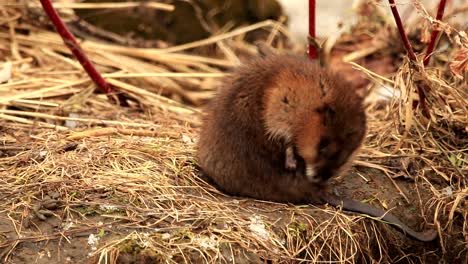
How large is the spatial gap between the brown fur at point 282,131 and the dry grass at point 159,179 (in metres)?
0.13

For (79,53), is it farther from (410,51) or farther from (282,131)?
(410,51)

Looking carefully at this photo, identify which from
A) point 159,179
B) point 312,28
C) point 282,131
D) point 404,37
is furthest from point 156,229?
point 404,37

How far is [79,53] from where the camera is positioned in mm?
5801

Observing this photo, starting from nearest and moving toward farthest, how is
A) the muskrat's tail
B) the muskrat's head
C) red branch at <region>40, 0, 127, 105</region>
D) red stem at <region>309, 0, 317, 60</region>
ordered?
1. the muskrat's head
2. the muskrat's tail
3. red stem at <region>309, 0, 317, 60</region>
4. red branch at <region>40, 0, 127, 105</region>

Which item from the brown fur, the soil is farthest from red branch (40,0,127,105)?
the soil

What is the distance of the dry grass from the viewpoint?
3885 millimetres

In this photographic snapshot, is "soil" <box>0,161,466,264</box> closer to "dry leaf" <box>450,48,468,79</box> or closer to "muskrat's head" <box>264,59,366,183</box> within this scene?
"muskrat's head" <box>264,59,366,183</box>

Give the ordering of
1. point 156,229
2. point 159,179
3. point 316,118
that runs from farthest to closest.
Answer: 1. point 159,179
2. point 316,118
3. point 156,229

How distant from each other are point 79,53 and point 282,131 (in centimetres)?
219

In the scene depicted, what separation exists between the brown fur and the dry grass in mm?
127

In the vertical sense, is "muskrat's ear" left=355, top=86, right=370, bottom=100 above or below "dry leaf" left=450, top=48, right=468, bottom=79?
below

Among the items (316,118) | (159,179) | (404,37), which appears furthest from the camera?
(404,37)

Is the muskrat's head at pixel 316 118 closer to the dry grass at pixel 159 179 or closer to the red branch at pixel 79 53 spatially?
the dry grass at pixel 159 179

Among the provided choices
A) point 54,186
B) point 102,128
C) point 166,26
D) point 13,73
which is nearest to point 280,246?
point 54,186
